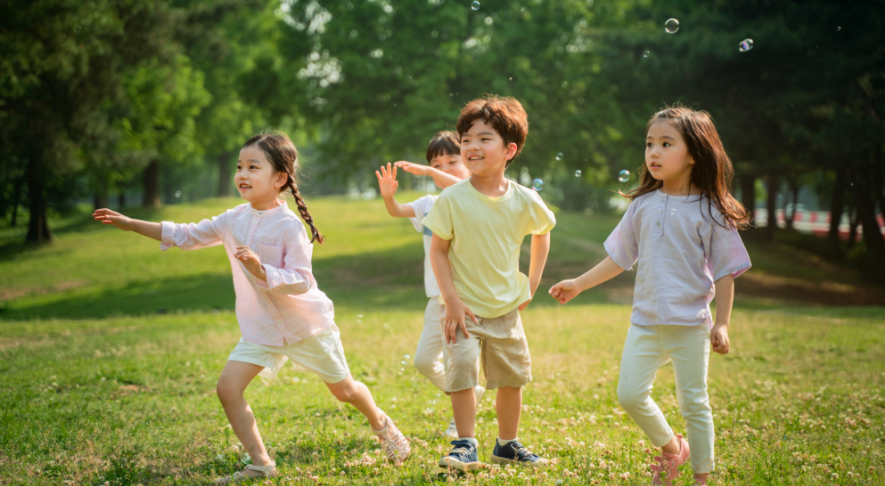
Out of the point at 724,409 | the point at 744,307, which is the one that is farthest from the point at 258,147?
the point at 744,307

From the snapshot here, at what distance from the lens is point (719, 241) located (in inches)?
133

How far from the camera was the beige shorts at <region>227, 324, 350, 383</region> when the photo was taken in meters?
3.75

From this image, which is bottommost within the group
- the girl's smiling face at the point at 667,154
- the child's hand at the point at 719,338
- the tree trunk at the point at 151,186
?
the child's hand at the point at 719,338

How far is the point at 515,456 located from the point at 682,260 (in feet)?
5.00

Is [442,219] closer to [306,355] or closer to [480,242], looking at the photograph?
[480,242]

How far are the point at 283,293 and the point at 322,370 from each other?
590mm

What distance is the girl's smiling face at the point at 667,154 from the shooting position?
11.4 ft

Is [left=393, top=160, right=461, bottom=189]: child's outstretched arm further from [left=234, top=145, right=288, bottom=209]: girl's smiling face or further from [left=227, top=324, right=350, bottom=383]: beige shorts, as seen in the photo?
[left=227, top=324, right=350, bottom=383]: beige shorts

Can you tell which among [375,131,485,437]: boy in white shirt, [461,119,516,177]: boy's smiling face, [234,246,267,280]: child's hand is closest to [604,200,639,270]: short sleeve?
[461,119,516,177]: boy's smiling face

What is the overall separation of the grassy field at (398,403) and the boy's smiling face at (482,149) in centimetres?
172

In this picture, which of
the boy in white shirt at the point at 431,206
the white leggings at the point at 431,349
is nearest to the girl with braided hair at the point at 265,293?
the boy in white shirt at the point at 431,206

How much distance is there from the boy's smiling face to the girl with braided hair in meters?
1.04

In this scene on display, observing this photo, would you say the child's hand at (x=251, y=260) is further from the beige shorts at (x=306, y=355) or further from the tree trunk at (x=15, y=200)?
the tree trunk at (x=15, y=200)

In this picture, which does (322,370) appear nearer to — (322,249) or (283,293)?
(283,293)
